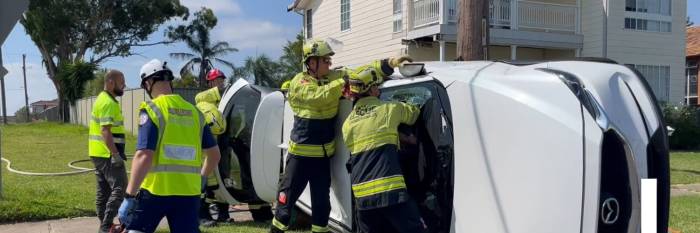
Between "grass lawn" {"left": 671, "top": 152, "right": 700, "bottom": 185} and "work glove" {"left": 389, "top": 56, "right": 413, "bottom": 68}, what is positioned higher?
"work glove" {"left": 389, "top": 56, "right": 413, "bottom": 68}

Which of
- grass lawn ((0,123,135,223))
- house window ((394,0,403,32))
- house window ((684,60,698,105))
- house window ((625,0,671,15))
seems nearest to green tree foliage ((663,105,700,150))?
house window ((625,0,671,15))

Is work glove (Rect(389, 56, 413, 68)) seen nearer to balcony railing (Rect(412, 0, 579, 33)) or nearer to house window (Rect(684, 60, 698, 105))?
balcony railing (Rect(412, 0, 579, 33))

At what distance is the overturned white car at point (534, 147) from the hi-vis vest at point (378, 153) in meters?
0.14

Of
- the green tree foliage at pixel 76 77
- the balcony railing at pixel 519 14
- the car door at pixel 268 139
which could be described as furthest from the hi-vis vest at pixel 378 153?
the green tree foliage at pixel 76 77

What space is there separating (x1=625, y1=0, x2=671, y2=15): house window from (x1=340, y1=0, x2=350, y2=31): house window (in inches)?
356

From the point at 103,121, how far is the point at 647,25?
19.4 metres

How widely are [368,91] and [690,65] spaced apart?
3344 centimetres

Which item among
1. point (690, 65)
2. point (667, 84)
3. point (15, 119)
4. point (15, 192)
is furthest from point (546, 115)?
point (15, 119)

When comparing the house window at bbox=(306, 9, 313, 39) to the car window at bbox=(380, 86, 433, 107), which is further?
the house window at bbox=(306, 9, 313, 39)

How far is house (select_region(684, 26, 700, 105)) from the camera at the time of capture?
3142 cm

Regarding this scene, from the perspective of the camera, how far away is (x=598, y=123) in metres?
2.83

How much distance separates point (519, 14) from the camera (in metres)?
19.0

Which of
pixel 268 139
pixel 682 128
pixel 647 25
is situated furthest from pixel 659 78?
pixel 268 139

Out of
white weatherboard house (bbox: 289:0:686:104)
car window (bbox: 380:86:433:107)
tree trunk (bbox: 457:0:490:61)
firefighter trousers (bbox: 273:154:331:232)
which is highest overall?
white weatherboard house (bbox: 289:0:686:104)
